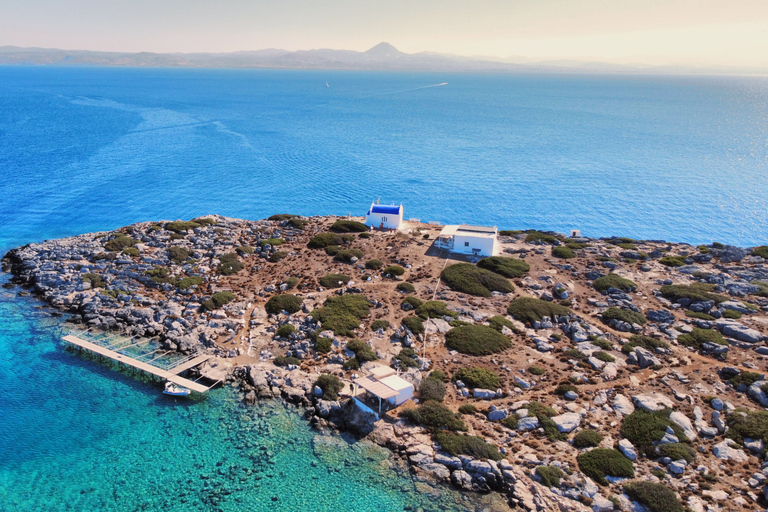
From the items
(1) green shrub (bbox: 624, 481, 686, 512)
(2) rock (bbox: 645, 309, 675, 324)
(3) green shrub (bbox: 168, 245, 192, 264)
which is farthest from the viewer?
(3) green shrub (bbox: 168, 245, 192, 264)

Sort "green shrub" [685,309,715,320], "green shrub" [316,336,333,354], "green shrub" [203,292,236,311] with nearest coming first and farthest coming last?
"green shrub" [316,336,333,354]
"green shrub" [685,309,715,320]
"green shrub" [203,292,236,311]

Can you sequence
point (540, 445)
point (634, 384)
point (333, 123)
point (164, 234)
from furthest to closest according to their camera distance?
point (333, 123)
point (164, 234)
point (634, 384)
point (540, 445)

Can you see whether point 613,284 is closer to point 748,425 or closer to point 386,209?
point 748,425

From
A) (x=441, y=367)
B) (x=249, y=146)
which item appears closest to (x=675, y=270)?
(x=441, y=367)

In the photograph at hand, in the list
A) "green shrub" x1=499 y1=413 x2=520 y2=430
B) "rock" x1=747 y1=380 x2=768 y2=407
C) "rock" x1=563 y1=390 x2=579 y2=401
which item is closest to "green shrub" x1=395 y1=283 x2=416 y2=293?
"green shrub" x1=499 y1=413 x2=520 y2=430

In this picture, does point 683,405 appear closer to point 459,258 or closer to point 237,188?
point 459,258

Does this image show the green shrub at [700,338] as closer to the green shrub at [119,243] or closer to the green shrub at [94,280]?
the green shrub at [94,280]

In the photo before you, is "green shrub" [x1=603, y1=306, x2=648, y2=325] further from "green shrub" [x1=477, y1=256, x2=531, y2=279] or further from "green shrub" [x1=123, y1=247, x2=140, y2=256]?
"green shrub" [x1=123, y1=247, x2=140, y2=256]
